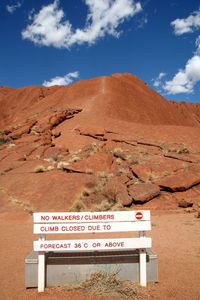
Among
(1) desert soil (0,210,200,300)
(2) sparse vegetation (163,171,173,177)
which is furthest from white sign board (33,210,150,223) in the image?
(2) sparse vegetation (163,171,173,177)

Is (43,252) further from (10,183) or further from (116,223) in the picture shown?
(10,183)

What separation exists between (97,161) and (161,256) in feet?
39.2

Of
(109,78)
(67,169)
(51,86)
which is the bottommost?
(67,169)

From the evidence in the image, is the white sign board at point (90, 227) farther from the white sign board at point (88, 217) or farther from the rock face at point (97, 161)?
the rock face at point (97, 161)

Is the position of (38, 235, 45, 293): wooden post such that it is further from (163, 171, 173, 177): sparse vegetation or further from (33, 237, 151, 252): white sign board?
A: (163, 171, 173, 177): sparse vegetation

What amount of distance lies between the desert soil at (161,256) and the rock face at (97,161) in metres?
1.70

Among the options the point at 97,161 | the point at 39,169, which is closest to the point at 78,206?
the point at 97,161

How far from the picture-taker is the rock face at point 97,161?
1716 centimetres

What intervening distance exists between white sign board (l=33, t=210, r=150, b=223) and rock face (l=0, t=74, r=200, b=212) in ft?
29.9

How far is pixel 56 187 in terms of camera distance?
18.2 m

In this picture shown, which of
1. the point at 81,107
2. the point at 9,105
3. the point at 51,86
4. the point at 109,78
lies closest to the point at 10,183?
the point at 81,107

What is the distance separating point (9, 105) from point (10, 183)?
4679 cm

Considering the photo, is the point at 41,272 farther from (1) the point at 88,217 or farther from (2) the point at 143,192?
(2) the point at 143,192

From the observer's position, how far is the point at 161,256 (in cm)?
934
